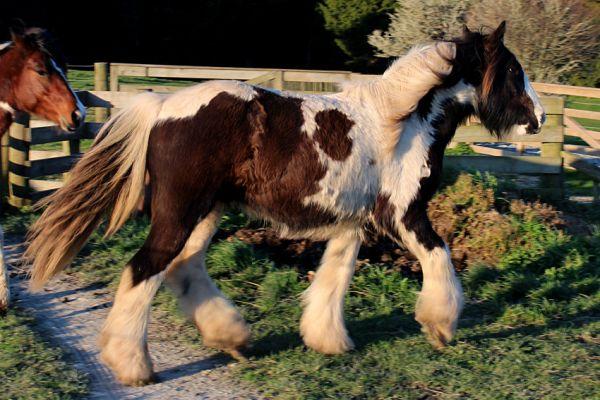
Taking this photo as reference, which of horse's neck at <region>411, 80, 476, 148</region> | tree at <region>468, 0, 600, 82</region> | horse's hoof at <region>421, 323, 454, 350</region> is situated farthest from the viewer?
tree at <region>468, 0, 600, 82</region>


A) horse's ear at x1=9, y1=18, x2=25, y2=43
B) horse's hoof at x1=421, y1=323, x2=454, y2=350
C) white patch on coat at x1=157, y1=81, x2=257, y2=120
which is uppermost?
horse's ear at x1=9, y1=18, x2=25, y2=43

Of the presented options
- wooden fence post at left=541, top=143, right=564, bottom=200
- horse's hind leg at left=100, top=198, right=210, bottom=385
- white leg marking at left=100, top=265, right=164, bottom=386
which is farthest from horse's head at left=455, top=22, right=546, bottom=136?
wooden fence post at left=541, top=143, right=564, bottom=200

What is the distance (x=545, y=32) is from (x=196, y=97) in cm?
1945

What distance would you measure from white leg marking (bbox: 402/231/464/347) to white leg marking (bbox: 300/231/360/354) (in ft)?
1.52

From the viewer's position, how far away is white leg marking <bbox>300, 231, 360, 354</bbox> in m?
5.88

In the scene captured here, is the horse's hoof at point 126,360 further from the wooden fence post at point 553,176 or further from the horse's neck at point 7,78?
the wooden fence post at point 553,176

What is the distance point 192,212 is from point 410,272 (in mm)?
3140

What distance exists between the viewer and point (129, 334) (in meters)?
5.23

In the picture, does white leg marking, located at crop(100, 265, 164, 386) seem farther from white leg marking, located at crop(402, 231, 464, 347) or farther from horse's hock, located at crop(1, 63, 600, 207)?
horse's hock, located at crop(1, 63, 600, 207)

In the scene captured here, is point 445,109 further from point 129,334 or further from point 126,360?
point 126,360

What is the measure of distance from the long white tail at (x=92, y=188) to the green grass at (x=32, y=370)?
1.54ft

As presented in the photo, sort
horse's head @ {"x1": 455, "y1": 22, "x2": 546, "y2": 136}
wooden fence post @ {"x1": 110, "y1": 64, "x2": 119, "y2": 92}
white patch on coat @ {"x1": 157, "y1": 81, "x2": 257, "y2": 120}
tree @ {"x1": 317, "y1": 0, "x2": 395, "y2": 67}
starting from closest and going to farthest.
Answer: white patch on coat @ {"x1": 157, "y1": 81, "x2": 257, "y2": 120} → horse's head @ {"x1": 455, "y1": 22, "x2": 546, "y2": 136} → wooden fence post @ {"x1": 110, "y1": 64, "x2": 119, "y2": 92} → tree @ {"x1": 317, "y1": 0, "x2": 395, "y2": 67}

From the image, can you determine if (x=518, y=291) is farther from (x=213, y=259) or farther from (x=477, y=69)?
(x=213, y=259)

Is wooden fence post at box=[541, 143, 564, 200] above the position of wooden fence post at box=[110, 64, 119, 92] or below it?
below
